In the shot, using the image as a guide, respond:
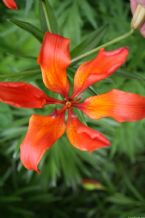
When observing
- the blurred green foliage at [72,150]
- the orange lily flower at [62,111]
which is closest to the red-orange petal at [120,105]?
the orange lily flower at [62,111]

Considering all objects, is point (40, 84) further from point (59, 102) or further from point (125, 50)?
point (125, 50)

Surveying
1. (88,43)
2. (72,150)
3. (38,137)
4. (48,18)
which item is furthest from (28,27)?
(72,150)

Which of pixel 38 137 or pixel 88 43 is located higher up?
pixel 88 43

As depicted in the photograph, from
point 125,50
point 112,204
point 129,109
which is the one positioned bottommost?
point 112,204

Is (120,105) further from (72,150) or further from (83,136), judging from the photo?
(72,150)

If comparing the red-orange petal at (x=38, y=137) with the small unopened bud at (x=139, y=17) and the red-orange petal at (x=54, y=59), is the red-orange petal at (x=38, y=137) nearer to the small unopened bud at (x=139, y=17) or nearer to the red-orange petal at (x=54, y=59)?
the red-orange petal at (x=54, y=59)

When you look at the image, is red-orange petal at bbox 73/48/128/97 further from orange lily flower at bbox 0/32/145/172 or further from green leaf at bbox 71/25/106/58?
green leaf at bbox 71/25/106/58

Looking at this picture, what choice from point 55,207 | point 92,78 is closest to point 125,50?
point 92,78
